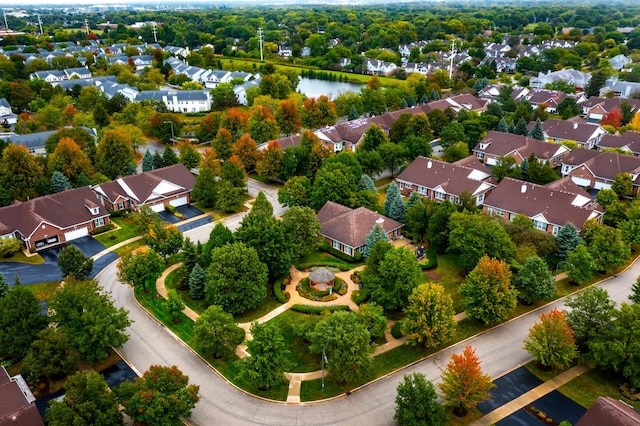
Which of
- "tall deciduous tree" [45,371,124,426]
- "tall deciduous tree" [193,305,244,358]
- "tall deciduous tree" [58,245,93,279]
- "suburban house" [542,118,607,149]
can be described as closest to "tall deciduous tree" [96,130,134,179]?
"tall deciduous tree" [58,245,93,279]

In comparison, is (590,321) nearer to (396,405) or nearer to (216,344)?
(396,405)

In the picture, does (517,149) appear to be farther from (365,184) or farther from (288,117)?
(288,117)

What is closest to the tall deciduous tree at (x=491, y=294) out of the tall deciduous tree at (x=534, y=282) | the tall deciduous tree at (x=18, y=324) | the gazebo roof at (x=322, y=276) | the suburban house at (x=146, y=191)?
the tall deciduous tree at (x=534, y=282)

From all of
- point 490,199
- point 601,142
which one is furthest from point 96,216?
point 601,142

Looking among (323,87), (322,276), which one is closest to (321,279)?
(322,276)

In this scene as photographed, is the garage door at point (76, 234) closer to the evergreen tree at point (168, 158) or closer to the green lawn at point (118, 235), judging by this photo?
the green lawn at point (118, 235)
